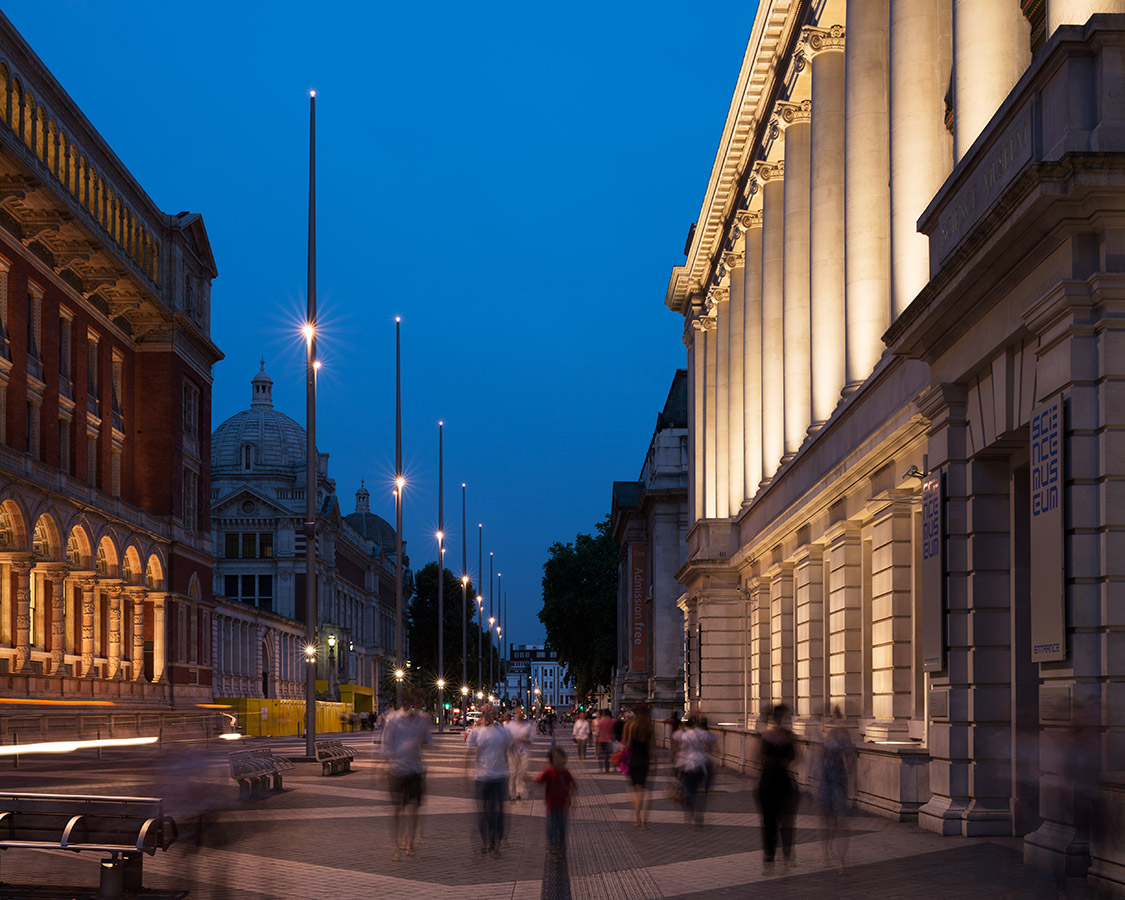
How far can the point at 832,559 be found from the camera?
26531mm

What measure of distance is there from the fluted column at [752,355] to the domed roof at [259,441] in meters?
93.1

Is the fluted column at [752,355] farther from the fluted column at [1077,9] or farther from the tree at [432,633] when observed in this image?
the tree at [432,633]

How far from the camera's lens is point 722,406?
45.8 meters

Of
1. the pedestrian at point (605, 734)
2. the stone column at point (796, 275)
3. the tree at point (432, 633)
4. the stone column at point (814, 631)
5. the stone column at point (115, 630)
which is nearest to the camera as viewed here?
the stone column at point (814, 631)

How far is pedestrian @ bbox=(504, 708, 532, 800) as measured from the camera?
2428cm

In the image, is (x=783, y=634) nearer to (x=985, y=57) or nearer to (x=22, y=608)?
(x=985, y=57)

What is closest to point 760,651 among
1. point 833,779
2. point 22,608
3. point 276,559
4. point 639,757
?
point 639,757

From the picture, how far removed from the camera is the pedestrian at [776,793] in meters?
15.5

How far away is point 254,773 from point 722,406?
23340mm

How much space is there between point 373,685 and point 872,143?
5691 inches

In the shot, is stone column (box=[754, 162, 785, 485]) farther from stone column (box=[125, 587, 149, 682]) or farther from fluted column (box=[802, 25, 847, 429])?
stone column (box=[125, 587, 149, 682])

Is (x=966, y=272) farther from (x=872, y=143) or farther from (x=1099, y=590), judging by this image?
(x=872, y=143)

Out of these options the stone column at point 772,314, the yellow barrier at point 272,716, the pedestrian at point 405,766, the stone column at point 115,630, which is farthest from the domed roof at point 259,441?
the pedestrian at point 405,766

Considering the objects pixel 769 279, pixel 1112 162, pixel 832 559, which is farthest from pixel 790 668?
pixel 1112 162
